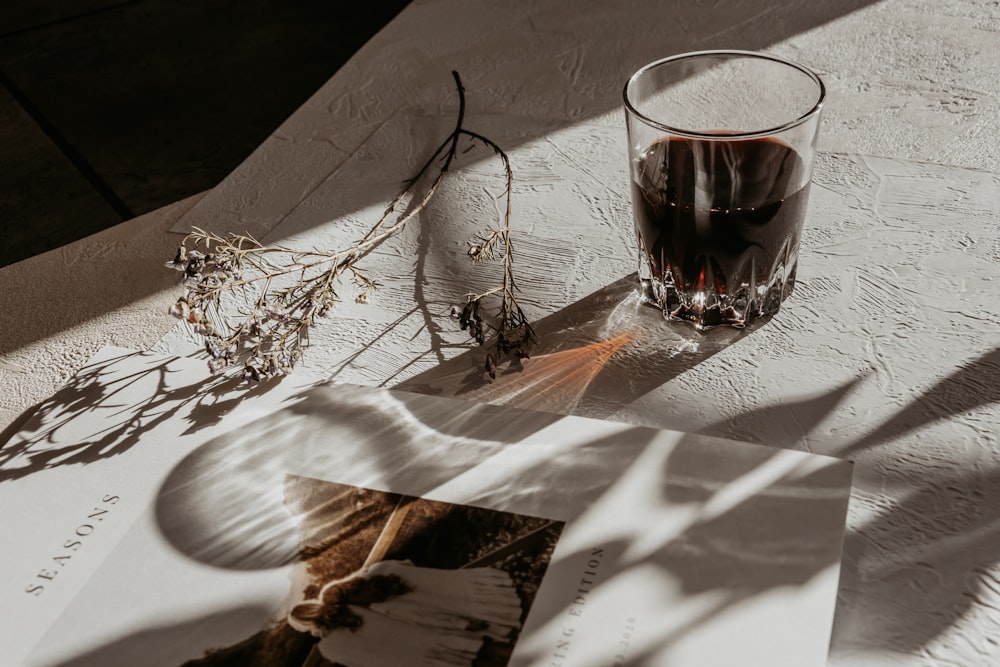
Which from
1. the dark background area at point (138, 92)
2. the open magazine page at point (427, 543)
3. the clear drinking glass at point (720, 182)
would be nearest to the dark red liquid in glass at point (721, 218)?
the clear drinking glass at point (720, 182)

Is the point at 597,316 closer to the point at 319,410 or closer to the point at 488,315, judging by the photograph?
the point at 488,315

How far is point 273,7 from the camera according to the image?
2.12m

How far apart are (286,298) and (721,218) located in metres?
0.29

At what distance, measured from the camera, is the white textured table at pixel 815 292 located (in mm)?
446

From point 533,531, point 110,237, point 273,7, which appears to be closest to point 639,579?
point 533,531

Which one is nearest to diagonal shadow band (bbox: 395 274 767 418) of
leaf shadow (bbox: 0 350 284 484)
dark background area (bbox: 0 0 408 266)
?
→ leaf shadow (bbox: 0 350 284 484)

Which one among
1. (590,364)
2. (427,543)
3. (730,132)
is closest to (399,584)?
(427,543)

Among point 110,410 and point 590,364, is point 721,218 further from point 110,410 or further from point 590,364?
point 110,410

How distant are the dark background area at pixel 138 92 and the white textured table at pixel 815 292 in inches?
19.8

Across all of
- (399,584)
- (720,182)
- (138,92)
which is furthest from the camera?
(138,92)

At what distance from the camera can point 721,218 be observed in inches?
21.2

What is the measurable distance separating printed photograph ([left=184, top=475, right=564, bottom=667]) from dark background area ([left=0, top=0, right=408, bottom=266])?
810 mm

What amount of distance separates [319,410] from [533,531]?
15cm

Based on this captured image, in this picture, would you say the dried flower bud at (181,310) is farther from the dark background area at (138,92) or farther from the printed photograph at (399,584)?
the dark background area at (138,92)
